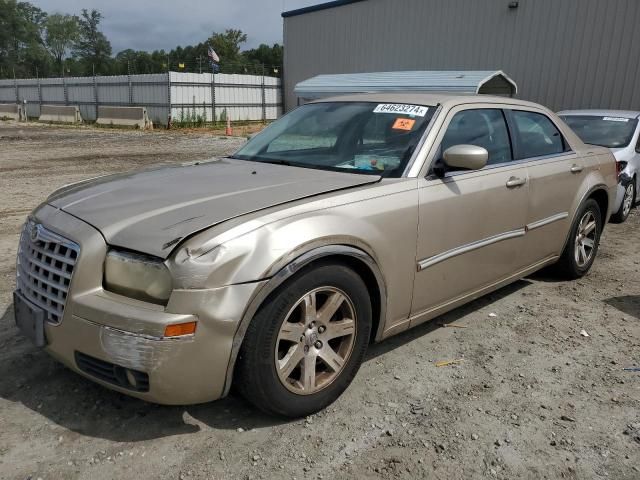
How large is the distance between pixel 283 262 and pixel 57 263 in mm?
1058

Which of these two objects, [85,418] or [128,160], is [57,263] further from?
[128,160]

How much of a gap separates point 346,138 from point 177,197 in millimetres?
1305

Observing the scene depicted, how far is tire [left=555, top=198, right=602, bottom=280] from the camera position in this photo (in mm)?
4719

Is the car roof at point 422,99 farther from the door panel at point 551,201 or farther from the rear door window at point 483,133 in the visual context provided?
the door panel at point 551,201

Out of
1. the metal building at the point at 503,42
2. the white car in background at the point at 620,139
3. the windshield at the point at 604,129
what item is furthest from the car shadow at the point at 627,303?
the metal building at the point at 503,42

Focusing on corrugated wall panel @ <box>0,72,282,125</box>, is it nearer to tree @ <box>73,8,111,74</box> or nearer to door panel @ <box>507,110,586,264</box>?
door panel @ <box>507,110,586,264</box>

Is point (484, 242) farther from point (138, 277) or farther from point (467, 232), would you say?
point (138, 277)

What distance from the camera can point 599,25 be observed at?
1561 cm

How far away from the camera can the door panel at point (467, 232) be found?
3189 millimetres

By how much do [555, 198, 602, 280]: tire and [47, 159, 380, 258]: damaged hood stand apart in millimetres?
2494

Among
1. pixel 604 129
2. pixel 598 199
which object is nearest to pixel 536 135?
pixel 598 199

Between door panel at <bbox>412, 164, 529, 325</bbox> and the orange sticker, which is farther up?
the orange sticker

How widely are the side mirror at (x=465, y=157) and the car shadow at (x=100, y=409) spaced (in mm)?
1717

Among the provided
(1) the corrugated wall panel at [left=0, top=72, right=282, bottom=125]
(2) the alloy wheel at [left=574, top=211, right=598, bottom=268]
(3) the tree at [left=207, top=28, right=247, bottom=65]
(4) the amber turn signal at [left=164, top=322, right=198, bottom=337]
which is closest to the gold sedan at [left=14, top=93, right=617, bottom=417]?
(4) the amber turn signal at [left=164, top=322, right=198, bottom=337]
